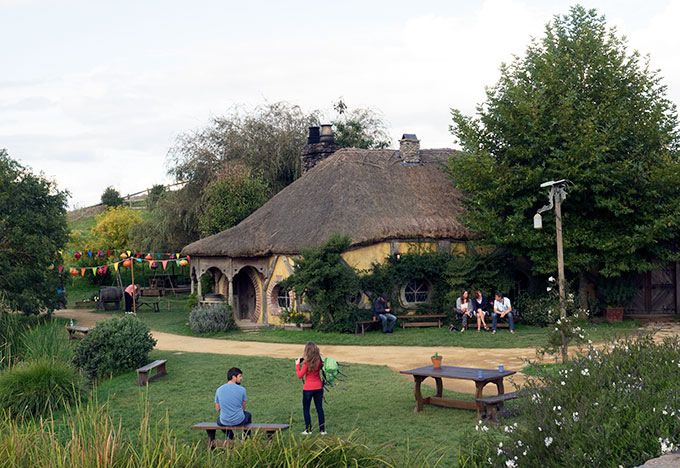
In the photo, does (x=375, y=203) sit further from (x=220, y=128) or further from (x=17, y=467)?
(x=17, y=467)

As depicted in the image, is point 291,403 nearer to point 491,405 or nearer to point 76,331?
point 491,405

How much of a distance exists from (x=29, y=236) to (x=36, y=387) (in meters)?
13.0

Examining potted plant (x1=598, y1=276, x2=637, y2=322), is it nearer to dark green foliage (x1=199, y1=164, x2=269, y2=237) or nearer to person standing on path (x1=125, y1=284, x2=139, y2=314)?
dark green foliage (x1=199, y1=164, x2=269, y2=237)

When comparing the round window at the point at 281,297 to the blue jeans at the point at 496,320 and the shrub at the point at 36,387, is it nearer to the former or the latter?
the blue jeans at the point at 496,320

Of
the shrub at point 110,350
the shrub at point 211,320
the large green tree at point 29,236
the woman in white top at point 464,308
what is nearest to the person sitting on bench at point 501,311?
the woman in white top at point 464,308

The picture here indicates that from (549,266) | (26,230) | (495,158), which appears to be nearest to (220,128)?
(26,230)

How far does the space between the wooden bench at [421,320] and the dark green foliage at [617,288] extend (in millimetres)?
5184

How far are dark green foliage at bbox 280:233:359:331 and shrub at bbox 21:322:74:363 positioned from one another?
7.83 metres

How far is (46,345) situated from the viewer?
1205cm

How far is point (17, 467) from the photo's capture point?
564 centimetres

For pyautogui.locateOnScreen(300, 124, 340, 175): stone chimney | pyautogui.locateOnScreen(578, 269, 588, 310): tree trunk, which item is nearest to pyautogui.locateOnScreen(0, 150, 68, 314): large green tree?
pyautogui.locateOnScreen(300, 124, 340, 175): stone chimney

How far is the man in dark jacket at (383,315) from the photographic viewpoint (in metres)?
19.9

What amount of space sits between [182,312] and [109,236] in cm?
1361

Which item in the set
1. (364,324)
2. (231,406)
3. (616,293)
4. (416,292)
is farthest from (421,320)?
(231,406)
